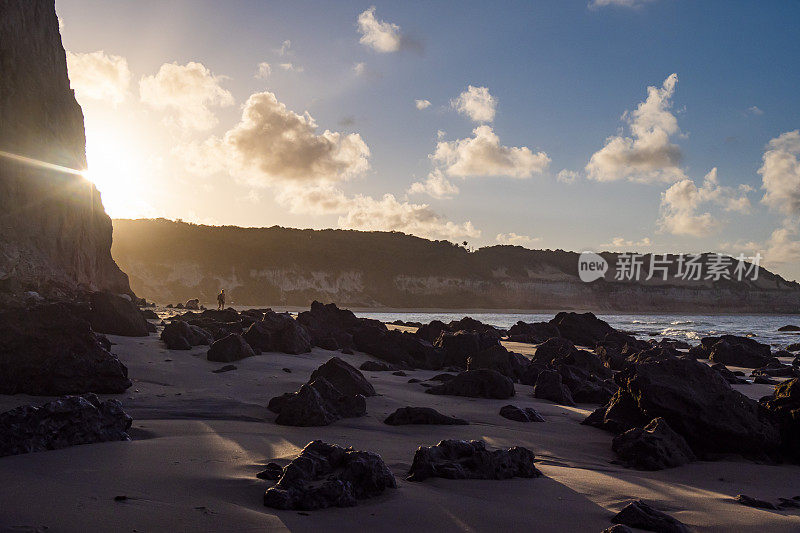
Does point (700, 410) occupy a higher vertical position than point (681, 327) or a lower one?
higher

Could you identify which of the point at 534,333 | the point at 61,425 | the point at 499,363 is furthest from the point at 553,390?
the point at 534,333

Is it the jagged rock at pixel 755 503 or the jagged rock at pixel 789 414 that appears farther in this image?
the jagged rock at pixel 789 414

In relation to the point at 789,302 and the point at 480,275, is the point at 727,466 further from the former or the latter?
the point at 789,302

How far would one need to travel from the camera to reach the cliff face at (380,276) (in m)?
63.5

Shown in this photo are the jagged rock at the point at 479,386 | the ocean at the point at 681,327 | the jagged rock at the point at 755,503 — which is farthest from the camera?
the ocean at the point at 681,327

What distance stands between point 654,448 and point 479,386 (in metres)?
3.60

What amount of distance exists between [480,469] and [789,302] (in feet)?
345

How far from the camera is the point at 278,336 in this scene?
12.0m

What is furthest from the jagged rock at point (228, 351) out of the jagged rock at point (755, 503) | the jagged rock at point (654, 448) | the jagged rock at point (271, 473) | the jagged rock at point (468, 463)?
the jagged rock at point (755, 503)

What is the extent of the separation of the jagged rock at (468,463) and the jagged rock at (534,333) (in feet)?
58.9

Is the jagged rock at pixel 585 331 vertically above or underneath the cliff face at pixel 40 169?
underneath

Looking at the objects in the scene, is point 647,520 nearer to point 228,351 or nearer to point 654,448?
point 654,448

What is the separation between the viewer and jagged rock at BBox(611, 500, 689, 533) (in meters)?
2.96

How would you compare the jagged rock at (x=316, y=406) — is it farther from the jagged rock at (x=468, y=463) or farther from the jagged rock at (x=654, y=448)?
the jagged rock at (x=654, y=448)
